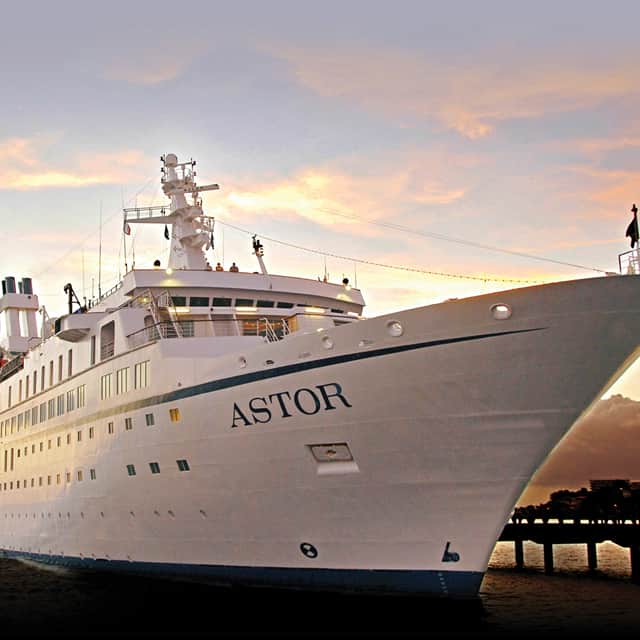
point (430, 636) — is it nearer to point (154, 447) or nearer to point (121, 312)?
point (154, 447)

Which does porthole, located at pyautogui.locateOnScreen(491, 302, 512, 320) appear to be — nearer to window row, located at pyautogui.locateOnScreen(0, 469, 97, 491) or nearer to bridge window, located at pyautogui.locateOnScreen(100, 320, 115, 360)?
bridge window, located at pyautogui.locateOnScreen(100, 320, 115, 360)

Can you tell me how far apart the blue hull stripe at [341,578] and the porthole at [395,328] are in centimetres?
470

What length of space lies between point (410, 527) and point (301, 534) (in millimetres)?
2457

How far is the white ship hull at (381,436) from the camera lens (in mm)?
15273

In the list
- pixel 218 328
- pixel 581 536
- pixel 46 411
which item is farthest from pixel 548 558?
pixel 46 411

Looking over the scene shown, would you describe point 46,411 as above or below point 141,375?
below

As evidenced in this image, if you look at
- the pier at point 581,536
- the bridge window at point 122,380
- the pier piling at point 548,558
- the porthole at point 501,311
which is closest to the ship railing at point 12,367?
the bridge window at point 122,380

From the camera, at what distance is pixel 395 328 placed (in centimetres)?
1622

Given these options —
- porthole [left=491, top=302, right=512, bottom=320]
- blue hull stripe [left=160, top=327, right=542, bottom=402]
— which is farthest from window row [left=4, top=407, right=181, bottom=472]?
porthole [left=491, top=302, right=512, bottom=320]

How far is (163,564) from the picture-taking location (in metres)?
Result: 20.1

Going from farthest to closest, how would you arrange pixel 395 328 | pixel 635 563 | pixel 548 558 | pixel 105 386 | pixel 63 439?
pixel 548 558 < pixel 635 563 < pixel 63 439 < pixel 105 386 < pixel 395 328

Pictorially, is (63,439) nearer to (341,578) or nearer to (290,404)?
(290,404)

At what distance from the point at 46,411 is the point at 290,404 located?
15.0 meters

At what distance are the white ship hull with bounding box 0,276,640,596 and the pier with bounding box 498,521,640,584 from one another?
14043 millimetres
